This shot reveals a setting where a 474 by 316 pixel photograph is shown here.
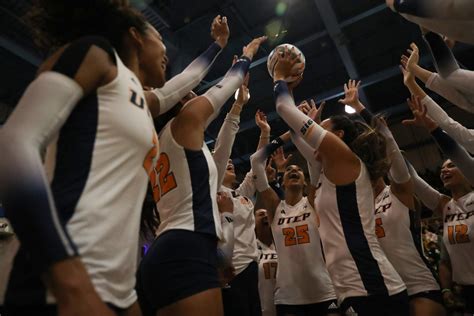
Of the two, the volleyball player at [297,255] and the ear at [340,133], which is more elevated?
the ear at [340,133]

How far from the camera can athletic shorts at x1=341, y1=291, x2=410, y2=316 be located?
204 cm

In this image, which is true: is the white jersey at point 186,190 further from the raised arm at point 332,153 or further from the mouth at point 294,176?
the mouth at point 294,176

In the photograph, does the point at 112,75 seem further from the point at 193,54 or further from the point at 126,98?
the point at 193,54

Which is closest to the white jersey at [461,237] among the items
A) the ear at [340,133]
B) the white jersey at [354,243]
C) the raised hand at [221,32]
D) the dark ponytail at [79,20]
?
the white jersey at [354,243]

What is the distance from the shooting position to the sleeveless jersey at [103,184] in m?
0.80

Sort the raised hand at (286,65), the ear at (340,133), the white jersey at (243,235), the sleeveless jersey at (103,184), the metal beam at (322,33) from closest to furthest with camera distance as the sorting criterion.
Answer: the sleeveless jersey at (103,184), the ear at (340,133), the raised hand at (286,65), the white jersey at (243,235), the metal beam at (322,33)

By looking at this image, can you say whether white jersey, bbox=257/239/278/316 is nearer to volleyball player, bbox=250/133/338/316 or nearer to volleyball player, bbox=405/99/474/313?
volleyball player, bbox=250/133/338/316

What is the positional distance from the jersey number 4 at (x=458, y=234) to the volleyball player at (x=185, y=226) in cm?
303

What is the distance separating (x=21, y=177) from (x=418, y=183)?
4.11m

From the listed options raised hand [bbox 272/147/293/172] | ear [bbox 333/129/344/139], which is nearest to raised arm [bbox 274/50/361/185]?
ear [bbox 333/129/344/139]

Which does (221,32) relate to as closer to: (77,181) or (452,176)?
(77,181)

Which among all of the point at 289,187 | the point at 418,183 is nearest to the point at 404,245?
the point at 418,183

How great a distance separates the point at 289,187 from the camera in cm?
412

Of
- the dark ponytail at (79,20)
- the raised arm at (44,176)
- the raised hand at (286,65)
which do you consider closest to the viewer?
the raised arm at (44,176)
